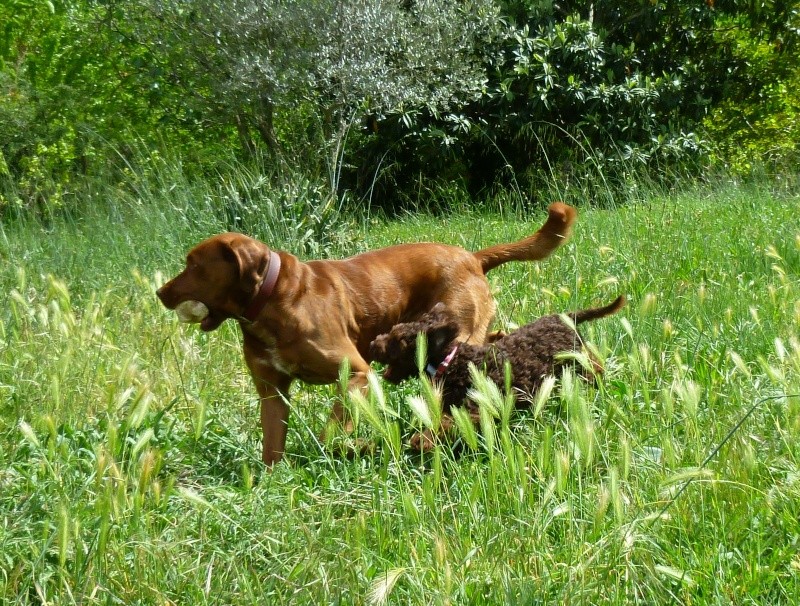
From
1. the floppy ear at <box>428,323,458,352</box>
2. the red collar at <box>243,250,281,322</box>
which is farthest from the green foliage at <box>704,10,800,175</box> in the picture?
the floppy ear at <box>428,323,458,352</box>

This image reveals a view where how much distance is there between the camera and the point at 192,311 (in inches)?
193

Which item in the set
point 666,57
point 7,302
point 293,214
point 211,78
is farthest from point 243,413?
point 666,57

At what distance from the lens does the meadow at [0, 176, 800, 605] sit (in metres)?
2.54

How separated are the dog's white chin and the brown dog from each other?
3 cm

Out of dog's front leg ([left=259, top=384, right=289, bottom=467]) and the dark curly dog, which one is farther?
dog's front leg ([left=259, top=384, right=289, bottom=467])

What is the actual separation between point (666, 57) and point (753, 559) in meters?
15.2

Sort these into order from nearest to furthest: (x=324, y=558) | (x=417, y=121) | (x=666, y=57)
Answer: (x=324, y=558)
(x=417, y=121)
(x=666, y=57)

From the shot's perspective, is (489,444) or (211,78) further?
(211,78)

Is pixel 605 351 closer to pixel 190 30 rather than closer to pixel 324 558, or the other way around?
pixel 324 558

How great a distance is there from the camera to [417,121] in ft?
46.8

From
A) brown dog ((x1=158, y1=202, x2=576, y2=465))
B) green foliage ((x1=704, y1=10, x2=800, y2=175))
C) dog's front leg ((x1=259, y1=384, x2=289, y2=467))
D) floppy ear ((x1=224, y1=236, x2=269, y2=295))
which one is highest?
floppy ear ((x1=224, y1=236, x2=269, y2=295))

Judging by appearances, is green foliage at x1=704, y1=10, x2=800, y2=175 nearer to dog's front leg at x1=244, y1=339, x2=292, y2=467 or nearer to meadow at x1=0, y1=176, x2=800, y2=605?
meadow at x1=0, y1=176, x2=800, y2=605

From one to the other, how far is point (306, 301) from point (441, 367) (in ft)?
3.64

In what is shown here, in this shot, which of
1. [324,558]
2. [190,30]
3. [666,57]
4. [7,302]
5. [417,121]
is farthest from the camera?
[666,57]
